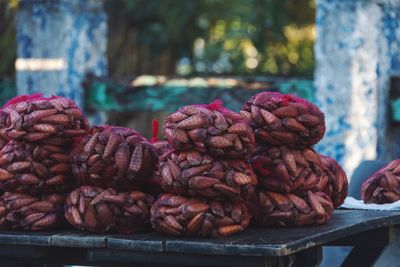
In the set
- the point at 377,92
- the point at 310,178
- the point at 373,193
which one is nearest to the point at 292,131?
the point at 310,178

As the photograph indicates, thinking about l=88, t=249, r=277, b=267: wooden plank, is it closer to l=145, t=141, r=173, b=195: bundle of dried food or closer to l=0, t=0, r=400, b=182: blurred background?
l=145, t=141, r=173, b=195: bundle of dried food

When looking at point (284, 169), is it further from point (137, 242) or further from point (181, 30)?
point (181, 30)

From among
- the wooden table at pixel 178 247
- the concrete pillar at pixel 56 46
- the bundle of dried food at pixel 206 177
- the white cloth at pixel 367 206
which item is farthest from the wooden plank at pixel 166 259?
Answer: the concrete pillar at pixel 56 46

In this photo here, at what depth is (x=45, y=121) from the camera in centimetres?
332

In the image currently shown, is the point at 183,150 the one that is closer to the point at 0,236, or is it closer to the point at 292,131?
the point at 292,131

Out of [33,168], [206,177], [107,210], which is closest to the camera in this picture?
[206,177]

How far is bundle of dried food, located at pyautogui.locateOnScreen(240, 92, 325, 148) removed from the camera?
131 inches

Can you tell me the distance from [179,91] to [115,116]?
8.74ft

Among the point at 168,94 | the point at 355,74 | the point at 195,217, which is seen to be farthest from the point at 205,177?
the point at 168,94

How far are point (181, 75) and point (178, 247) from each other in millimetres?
5022

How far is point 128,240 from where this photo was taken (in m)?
3.05

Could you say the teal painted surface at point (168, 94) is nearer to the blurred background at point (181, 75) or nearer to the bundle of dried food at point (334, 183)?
the blurred background at point (181, 75)

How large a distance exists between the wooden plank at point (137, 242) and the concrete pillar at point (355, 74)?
3.32m

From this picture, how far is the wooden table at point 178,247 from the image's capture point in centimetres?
290
